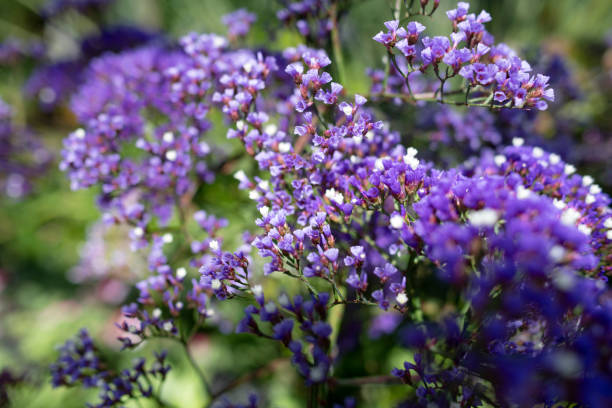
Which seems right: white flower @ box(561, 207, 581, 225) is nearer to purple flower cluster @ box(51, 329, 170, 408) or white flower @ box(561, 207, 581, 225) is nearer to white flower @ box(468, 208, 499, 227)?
white flower @ box(468, 208, 499, 227)

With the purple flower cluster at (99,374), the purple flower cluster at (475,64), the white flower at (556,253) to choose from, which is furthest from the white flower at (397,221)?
the purple flower cluster at (99,374)

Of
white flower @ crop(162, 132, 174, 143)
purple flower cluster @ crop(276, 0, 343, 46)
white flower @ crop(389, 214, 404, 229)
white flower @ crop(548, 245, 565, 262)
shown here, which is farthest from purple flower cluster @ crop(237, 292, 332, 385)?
purple flower cluster @ crop(276, 0, 343, 46)

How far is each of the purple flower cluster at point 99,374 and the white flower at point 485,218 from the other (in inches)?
43.6

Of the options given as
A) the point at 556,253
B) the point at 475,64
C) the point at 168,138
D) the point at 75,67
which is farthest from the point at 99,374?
the point at 75,67

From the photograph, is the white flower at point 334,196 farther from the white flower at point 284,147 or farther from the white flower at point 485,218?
the white flower at point 485,218

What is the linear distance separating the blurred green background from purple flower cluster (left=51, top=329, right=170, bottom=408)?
0.66 metres

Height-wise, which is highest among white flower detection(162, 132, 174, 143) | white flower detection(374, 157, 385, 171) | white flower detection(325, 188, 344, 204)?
white flower detection(162, 132, 174, 143)

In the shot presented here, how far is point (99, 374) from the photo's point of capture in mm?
1428

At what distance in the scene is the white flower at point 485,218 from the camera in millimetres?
933

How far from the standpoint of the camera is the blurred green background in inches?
87.6

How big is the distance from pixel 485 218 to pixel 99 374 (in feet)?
4.38

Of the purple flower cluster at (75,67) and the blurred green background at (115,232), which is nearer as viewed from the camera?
the blurred green background at (115,232)

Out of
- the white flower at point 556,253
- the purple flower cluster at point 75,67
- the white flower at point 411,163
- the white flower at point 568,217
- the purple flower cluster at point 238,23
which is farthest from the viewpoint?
the purple flower cluster at point 75,67

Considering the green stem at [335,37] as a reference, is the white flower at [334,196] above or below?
below
